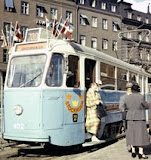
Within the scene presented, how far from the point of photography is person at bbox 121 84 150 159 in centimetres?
784

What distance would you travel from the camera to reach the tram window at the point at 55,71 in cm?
926

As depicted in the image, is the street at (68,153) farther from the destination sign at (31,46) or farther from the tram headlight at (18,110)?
the destination sign at (31,46)

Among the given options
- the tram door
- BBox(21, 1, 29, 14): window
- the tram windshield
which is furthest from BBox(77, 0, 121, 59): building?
the tram windshield

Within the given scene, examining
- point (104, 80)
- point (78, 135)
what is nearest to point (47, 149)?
point (78, 135)

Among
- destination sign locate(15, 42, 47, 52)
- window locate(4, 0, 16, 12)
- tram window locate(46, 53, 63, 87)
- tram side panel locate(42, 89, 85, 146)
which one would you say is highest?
window locate(4, 0, 16, 12)

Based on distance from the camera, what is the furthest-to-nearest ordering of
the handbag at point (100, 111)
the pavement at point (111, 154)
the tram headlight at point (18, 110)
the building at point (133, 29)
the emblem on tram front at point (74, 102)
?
the building at point (133, 29), the handbag at point (100, 111), the emblem on tram front at point (74, 102), the tram headlight at point (18, 110), the pavement at point (111, 154)

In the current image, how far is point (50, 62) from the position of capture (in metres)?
9.31

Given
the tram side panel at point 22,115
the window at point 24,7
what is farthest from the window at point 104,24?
the tram side panel at point 22,115

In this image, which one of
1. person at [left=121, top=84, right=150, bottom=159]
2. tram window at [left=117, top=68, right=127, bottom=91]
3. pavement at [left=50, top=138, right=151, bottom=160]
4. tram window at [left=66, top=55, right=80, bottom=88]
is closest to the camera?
person at [left=121, top=84, right=150, bottom=159]

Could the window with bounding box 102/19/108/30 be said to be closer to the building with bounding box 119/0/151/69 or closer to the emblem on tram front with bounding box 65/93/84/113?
the building with bounding box 119/0/151/69

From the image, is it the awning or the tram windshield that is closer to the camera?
the tram windshield

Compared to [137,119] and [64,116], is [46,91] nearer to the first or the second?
[64,116]

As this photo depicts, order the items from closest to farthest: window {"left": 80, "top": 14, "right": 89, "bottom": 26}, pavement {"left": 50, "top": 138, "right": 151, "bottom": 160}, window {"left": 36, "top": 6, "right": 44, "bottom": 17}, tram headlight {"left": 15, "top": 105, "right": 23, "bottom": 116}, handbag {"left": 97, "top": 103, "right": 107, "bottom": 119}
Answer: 1. pavement {"left": 50, "top": 138, "right": 151, "bottom": 160}
2. tram headlight {"left": 15, "top": 105, "right": 23, "bottom": 116}
3. handbag {"left": 97, "top": 103, "right": 107, "bottom": 119}
4. window {"left": 36, "top": 6, "right": 44, "bottom": 17}
5. window {"left": 80, "top": 14, "right": 89, "bottom": 26}

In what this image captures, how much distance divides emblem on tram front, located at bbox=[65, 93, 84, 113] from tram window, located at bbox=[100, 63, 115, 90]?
1607 mm
